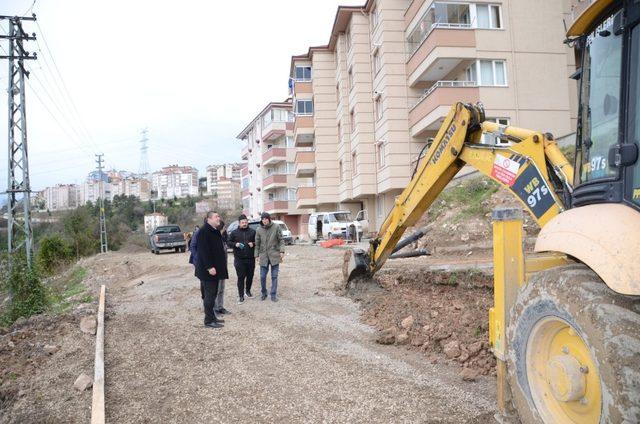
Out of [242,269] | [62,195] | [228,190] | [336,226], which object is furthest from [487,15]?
[228,190]

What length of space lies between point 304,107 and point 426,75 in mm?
19098

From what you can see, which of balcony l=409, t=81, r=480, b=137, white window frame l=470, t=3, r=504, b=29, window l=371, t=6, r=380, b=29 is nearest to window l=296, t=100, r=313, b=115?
window l=371, t=6, r=380, b=29

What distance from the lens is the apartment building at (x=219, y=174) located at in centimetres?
14375

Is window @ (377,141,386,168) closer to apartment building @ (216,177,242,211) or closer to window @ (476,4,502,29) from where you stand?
window @ (476,4,502,29)

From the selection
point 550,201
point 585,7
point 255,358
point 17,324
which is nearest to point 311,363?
point 255,358

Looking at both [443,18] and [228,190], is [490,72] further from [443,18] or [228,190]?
[228,190]

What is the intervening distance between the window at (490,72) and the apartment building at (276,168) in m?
23.9

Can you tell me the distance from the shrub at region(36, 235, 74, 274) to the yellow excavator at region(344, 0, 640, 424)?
32749mm

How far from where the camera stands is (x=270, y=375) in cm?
553

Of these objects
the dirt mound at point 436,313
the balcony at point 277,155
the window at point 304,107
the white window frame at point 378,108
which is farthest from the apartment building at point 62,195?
the dirt mound at point 436,313

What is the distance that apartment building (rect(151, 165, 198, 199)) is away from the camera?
145875 millimetres

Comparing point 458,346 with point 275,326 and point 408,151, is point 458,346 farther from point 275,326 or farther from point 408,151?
point 408,151

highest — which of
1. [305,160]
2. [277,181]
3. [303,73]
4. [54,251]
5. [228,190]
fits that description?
[303,73]

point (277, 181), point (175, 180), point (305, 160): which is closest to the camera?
point (305, 160)
